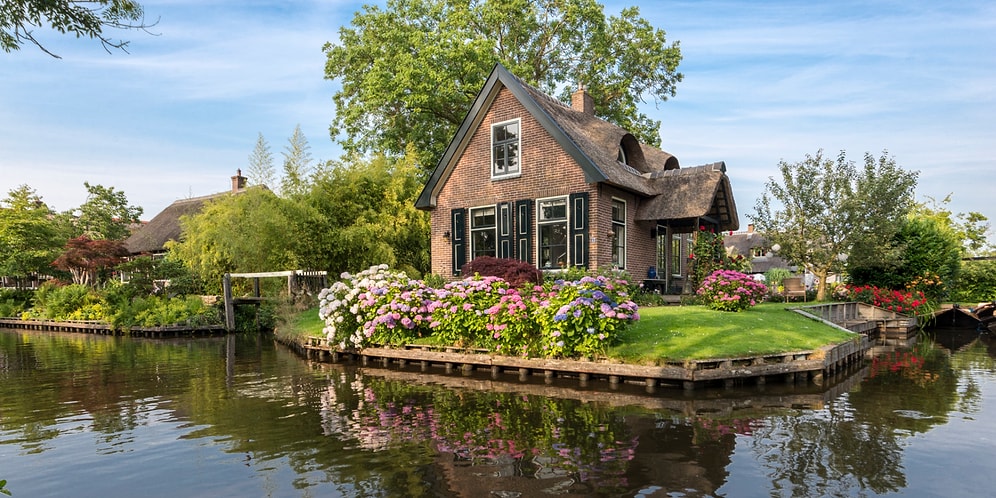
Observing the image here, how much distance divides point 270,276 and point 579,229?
A: 42.6ft

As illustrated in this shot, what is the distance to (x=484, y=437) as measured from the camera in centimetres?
738

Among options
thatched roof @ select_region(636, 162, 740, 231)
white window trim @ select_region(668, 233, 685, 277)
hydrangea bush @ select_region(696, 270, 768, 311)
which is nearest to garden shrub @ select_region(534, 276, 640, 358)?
hydrangea bush @ select_region(696, 270, 768, 311)

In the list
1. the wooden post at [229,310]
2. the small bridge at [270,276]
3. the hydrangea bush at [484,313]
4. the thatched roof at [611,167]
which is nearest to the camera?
the hydrangea bush at [484,313]

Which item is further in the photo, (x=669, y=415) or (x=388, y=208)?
(x=388, y=208)

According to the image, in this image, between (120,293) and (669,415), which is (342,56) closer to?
(120,293)

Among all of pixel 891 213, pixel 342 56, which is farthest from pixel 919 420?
pixel 342 56

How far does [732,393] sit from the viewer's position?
9.87m

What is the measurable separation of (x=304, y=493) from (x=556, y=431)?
10.8 ft

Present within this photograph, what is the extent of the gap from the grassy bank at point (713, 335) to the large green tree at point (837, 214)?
8.98 meters

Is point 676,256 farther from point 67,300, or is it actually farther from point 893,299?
point 67,300

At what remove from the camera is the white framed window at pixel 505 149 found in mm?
18469

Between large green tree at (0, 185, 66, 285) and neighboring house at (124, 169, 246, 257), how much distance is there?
5.16 meters

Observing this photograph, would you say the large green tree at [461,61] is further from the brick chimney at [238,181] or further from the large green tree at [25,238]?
the large green tree at [25,238]

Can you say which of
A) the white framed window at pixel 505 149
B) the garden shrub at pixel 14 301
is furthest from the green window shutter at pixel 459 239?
the garden shrub at pixel 14 301
